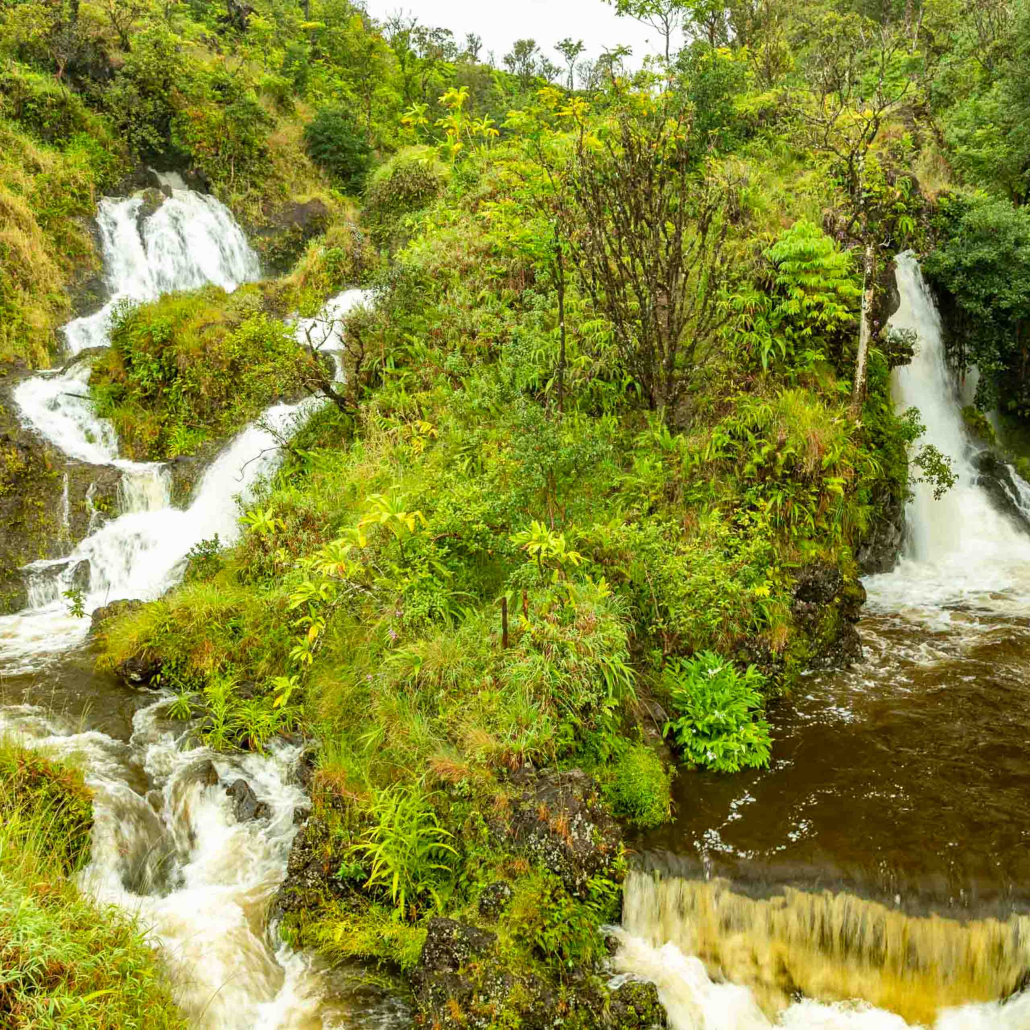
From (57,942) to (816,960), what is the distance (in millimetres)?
4771

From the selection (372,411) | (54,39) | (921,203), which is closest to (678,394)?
(372,411)

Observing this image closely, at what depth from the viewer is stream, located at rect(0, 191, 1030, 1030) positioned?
460 cm

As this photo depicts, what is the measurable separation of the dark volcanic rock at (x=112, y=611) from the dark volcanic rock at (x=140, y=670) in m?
1.06

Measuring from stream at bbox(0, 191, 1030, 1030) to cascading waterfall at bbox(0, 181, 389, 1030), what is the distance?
0.02m

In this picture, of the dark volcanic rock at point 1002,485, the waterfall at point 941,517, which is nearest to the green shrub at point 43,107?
the waterfall at point 941,517

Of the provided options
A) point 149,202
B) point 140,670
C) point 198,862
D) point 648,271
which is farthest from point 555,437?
point 149,202

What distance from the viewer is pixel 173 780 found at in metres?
6.45

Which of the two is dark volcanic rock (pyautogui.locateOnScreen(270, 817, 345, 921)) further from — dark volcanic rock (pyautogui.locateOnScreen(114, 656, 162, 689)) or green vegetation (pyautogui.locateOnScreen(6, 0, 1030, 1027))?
dark volcanic rock (pyautogui.locateOnScreen(114, 656, 162, 689))

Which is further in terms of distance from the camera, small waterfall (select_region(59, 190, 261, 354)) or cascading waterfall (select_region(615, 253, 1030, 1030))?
small waterfall (select_region(59, 190, 261, 354))

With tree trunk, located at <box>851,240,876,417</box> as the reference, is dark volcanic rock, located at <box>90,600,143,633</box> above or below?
below

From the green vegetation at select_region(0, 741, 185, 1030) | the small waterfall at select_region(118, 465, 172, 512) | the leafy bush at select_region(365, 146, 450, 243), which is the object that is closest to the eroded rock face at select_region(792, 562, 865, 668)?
the green vegetation at select_region(0, 741, 185, 1030)

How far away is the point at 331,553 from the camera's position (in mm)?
6316

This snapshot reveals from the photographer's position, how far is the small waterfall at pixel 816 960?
14.7 ft

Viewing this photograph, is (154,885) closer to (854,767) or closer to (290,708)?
(290,708)
